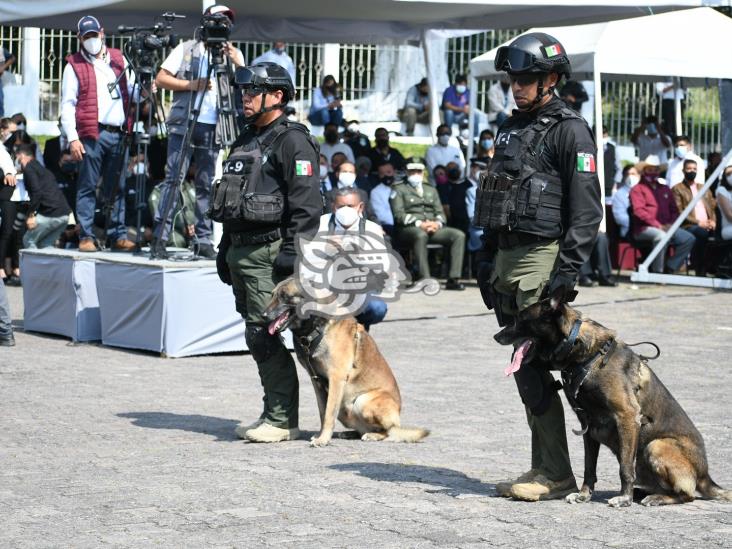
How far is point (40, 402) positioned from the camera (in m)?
8.79

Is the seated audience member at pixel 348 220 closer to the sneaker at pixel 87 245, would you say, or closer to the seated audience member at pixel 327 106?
the sneaker at pixel 87 245

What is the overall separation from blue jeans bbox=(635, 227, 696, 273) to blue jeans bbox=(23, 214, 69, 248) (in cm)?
764

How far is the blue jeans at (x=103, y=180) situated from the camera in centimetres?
1250

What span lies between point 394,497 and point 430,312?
816cm

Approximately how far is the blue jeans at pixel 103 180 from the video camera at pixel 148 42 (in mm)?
1026

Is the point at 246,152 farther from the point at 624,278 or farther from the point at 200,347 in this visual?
the point at 624,278

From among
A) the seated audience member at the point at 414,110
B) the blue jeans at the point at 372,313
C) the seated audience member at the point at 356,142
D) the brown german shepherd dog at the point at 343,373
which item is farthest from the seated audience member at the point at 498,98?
the brown german shepherd dog at the point at 343,373

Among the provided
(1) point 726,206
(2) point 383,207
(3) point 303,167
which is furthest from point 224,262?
(1) point 726,206

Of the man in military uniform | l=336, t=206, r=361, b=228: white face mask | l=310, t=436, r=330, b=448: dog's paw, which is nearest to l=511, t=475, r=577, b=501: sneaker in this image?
l=310, t=436, r=330, b=448: dog's paw

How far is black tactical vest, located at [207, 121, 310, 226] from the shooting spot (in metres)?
7.39

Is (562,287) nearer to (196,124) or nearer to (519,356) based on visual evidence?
(519,356)

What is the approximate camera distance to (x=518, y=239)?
5.98 metres

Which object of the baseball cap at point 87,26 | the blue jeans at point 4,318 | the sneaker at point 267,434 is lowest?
the sneaker at point 267,434

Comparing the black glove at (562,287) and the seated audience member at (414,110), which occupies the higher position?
the seated audience member at (414,110)
